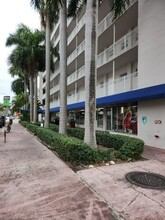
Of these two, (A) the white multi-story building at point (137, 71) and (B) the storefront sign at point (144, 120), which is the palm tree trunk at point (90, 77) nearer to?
(A) the white multi-story building at point (137, 71)

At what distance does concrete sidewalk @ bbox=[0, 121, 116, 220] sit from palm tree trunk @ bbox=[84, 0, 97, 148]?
6.03 ft

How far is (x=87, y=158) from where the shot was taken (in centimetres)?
724

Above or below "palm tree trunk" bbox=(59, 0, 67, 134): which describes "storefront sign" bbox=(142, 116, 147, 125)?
below

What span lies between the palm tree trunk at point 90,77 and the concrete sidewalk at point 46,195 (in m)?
1.84

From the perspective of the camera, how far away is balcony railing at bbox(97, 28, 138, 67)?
1305 cm

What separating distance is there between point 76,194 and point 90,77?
518 centimetres

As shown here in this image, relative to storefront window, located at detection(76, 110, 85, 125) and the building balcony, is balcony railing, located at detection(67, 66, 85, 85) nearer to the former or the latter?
storefront window, located at detection(76, 110, 85, 125)

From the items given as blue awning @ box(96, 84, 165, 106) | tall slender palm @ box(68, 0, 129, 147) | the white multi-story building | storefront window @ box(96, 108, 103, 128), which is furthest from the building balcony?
tall slender palm @ box(68, 0, 129, 147)

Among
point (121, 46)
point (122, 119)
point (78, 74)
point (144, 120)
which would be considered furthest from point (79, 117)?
point (144, 120)

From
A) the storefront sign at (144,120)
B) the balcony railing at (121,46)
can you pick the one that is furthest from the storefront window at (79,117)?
the storefront sign at (144,120)

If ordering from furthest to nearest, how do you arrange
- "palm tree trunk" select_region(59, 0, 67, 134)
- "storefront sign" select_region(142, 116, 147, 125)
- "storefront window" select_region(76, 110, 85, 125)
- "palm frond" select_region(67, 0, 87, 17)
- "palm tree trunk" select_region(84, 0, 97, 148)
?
"storefront window" select_region(76, 110, 85, 125)
"palm frond" select_region(67, 0, 87, 17)
"palm tree trunk" select_region(59, 0, 67, 134)
"storefront sign" select_region(142, 116, 147, 125)
"palm tree trunk" select_region(84, 0, 97, 148)

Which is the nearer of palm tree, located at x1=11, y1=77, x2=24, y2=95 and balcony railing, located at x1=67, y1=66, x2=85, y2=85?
balcony railing, located at x1=67, y1=66, x2=85, y2=85

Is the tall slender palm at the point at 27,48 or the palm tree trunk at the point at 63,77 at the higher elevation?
the tall slender palm at the point at 27,48

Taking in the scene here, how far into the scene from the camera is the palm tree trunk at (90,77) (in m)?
8.28
